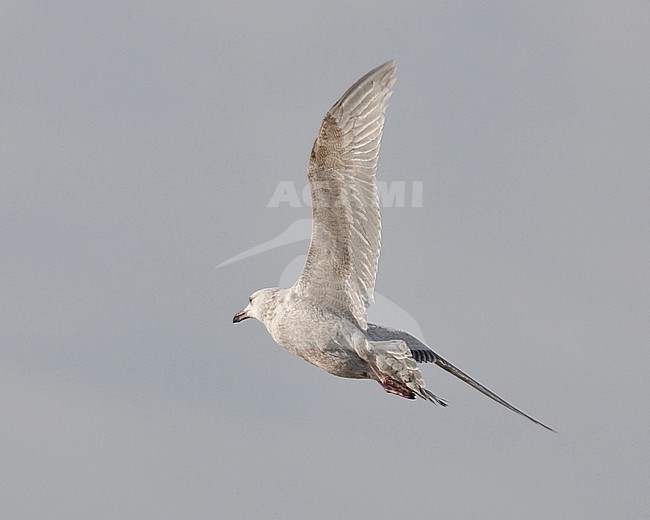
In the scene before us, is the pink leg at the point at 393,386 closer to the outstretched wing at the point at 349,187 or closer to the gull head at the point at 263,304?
the outstretched wing at the point at 349,187

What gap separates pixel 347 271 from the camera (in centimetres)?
2800

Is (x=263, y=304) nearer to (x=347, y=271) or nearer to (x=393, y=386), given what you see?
(x=347, y=271)

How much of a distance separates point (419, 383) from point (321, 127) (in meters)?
4.55

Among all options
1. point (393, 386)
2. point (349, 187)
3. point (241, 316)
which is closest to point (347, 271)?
point (349, 187)

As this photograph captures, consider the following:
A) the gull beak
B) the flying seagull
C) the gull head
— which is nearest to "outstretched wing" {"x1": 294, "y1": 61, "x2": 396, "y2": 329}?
the flying seagull

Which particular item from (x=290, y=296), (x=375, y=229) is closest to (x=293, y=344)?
(x=290, y=296)

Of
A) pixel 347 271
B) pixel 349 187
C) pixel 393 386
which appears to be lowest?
pixel 393 386

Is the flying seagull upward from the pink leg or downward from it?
upward

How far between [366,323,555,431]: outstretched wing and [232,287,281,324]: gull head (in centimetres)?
178

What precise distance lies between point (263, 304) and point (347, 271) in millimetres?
2269

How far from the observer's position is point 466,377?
1153 inches

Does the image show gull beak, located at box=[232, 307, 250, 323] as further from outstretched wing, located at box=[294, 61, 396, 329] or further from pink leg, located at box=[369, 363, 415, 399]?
pink leg, located at box=[369, 363, 415, 399]

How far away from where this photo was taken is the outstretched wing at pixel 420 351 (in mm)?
28719

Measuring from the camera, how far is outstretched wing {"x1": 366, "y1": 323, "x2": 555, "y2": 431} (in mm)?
28719
